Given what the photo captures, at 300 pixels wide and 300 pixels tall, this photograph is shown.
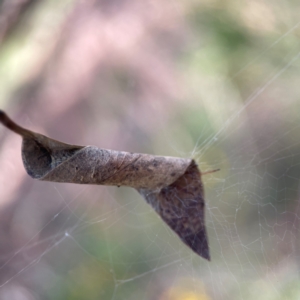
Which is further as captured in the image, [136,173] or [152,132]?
[152,132]

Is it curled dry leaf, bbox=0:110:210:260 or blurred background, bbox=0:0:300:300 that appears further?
blurred background, bbox=0:0:300:300

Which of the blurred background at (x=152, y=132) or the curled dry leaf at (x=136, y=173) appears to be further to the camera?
the blurred background at (x=152, y=132)

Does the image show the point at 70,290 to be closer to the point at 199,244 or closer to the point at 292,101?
the point at 199,244
